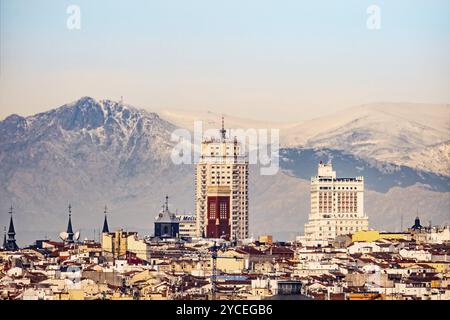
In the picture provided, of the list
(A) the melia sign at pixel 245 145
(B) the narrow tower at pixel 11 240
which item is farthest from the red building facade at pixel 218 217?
(B) the narrow tower at pixel 11 240

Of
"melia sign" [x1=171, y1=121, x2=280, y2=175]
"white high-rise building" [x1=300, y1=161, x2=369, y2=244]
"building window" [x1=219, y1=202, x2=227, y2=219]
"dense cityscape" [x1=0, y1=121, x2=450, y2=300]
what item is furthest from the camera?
"building window" [x1=219, y1=202, x2=227, y2=219]

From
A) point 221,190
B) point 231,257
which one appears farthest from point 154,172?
point 231,257

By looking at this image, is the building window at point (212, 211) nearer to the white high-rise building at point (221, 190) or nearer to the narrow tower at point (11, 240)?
the white high-rise building at point (221, 190)

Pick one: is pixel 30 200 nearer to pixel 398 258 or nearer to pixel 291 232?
pixel 291 232

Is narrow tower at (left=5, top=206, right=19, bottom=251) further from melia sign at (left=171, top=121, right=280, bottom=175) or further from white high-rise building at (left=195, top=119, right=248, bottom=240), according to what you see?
white high-rise building at (left=195, top=119, right=248, bottom=240)

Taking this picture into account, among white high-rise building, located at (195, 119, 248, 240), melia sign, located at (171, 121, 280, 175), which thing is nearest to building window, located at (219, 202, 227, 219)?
white high-rise building, located at (195, 119, 248, 240)

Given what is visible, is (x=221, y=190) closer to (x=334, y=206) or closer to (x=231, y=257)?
(x=334, y=206)
